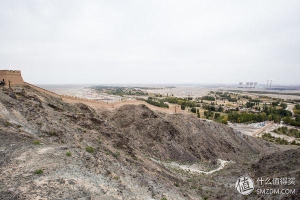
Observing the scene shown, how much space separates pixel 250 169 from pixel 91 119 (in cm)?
1489

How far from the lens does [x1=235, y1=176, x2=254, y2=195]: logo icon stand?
15947 mm

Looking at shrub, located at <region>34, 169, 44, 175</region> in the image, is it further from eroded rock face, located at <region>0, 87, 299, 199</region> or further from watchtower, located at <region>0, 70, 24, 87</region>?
watchtower, located at <region>0, 70, 24, 87</region>

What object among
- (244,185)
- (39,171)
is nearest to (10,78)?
(39,171)

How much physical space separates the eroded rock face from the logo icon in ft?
2.41

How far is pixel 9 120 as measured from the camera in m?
14.5

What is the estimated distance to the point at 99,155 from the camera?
44.2 feet

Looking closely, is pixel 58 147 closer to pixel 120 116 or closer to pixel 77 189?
pixel 77 189

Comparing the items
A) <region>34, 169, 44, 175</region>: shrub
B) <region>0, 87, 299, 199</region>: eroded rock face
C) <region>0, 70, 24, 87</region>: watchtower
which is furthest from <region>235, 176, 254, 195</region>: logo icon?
<region>0, 70, 24, 87</region>: watchtower

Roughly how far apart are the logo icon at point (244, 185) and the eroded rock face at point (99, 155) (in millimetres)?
736

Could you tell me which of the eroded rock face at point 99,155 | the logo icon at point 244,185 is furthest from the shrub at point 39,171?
the logo icon at point 244,185

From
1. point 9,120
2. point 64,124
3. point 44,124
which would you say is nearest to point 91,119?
point 64,124

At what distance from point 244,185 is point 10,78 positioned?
80.1 feet

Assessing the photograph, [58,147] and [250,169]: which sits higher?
[58,147]

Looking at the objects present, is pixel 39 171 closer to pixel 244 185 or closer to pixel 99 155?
pixel 99 155
